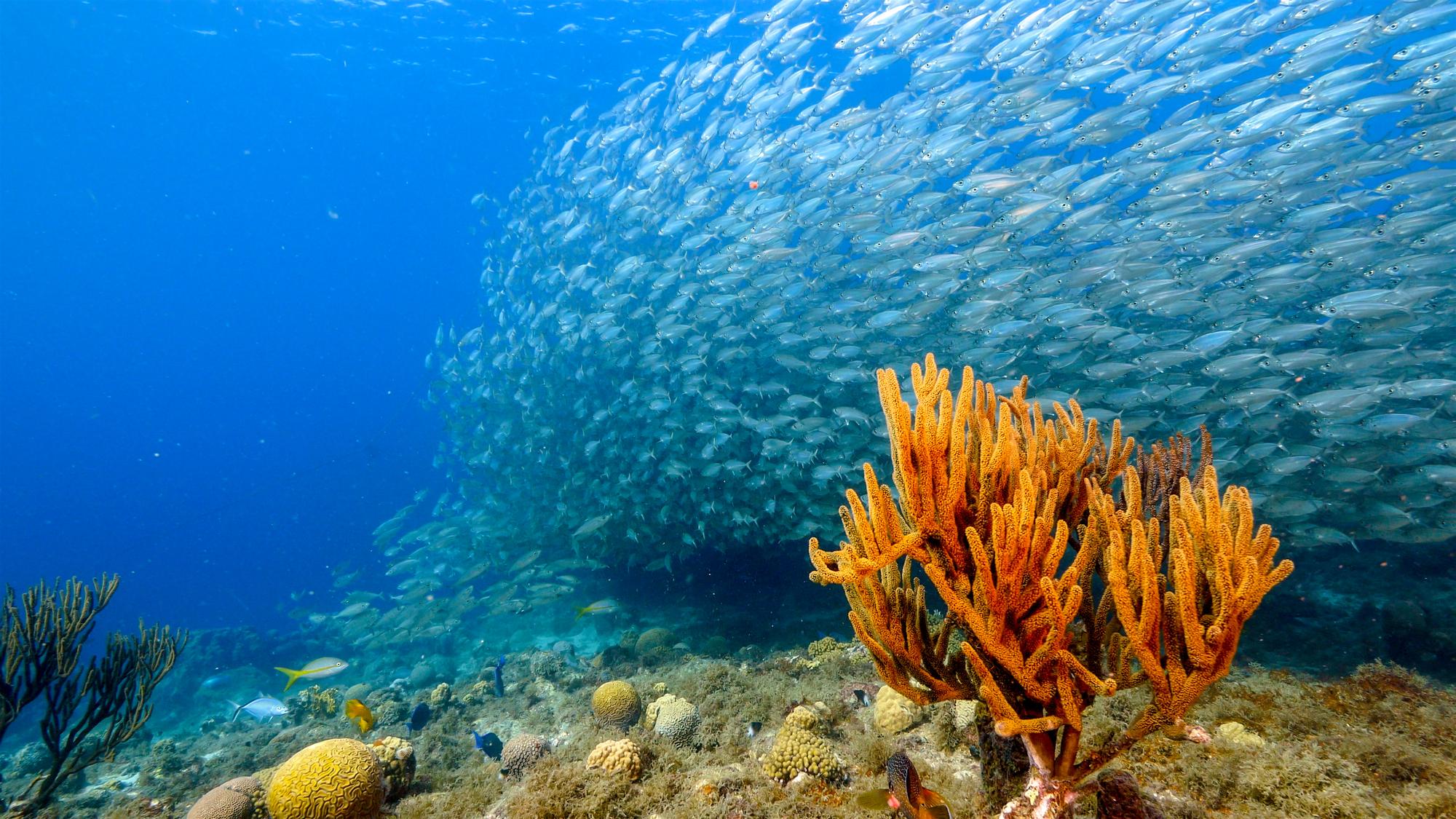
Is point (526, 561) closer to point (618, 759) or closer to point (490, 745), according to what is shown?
point (490, 745)

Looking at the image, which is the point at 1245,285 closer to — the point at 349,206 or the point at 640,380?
the point at 640,380

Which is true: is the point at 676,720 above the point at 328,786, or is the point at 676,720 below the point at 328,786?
below

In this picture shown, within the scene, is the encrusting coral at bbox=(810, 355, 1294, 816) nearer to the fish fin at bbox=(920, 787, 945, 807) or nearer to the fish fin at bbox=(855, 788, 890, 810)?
the fish fin at bbox=(920, 787, 945, 807)

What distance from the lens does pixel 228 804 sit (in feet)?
13.4

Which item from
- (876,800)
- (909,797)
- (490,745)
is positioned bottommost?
(490,745)

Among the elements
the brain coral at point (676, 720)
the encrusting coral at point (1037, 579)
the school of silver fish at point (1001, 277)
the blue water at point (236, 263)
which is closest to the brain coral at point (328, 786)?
the brain coral at point (676, 720)

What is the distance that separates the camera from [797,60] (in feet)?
69.1

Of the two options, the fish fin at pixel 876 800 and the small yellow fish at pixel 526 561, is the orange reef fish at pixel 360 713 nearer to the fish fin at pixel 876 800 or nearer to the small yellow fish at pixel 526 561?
the fish fin at pixel 876 800

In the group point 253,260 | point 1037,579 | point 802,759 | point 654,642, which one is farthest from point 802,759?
point 253,260

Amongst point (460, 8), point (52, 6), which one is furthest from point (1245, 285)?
point (52, 6)

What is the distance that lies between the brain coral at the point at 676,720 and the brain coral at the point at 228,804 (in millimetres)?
3005

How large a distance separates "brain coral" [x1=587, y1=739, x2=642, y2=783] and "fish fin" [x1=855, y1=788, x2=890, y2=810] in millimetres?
1777

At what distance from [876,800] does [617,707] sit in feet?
12.3

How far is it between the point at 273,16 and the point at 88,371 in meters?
103
